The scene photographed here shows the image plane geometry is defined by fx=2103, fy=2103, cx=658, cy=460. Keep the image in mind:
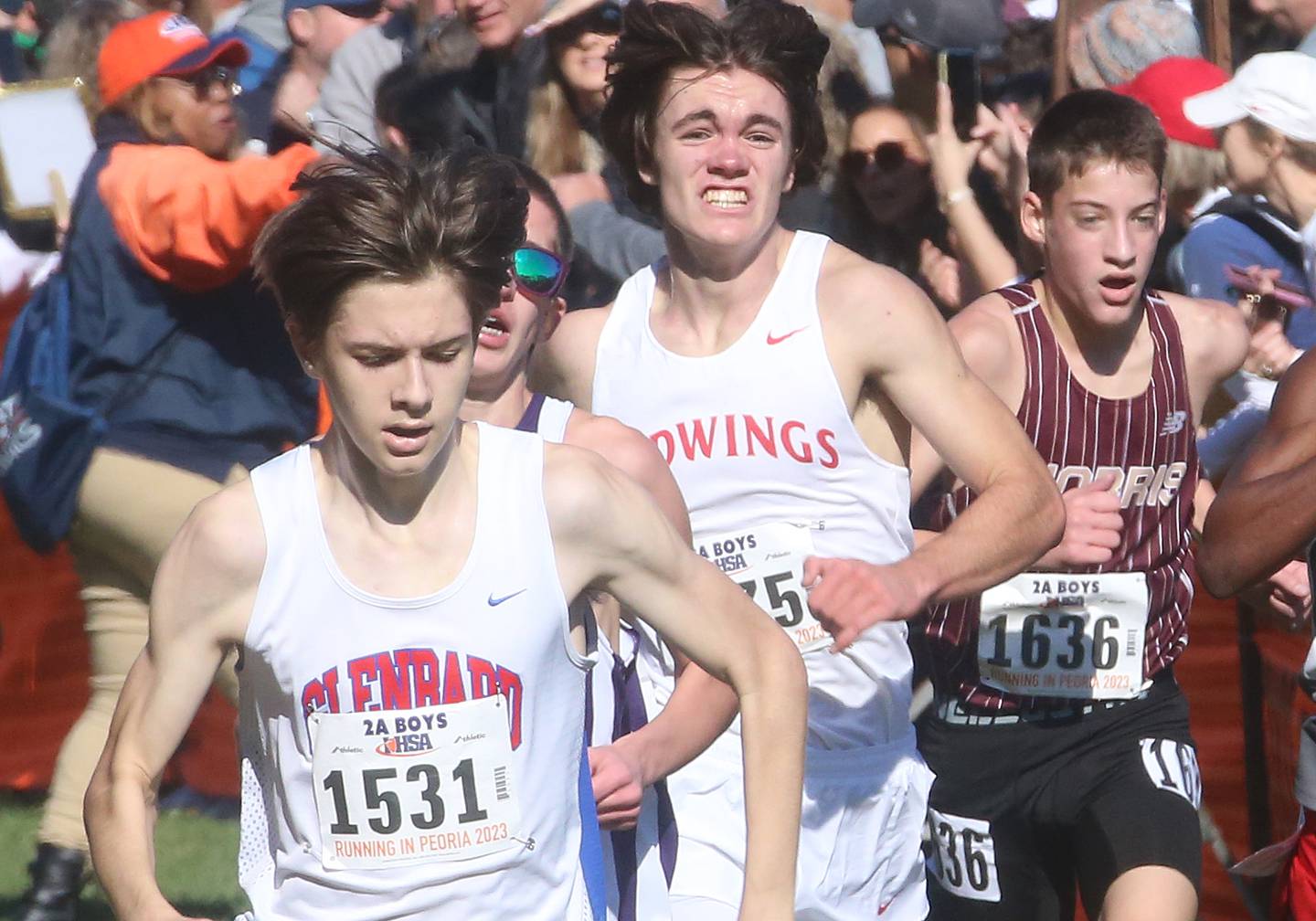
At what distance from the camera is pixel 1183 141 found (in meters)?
5.96

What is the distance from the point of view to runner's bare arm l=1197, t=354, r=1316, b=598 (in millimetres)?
3508

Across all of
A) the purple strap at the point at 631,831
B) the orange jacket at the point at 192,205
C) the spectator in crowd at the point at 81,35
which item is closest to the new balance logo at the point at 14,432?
the orange jacket at the point at 192,205

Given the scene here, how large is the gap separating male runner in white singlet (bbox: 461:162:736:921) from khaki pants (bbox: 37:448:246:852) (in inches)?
60.7

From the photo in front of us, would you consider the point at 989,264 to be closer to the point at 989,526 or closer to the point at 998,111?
the point at 998,111

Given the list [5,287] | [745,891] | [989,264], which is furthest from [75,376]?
[745,891]

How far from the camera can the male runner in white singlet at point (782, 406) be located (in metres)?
4.19

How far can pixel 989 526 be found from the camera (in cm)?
397

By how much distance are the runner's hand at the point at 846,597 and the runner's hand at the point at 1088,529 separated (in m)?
0.71

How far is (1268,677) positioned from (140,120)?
Result: 3.22 metres

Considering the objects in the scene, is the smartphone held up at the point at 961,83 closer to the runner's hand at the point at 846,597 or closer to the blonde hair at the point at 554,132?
the blonde hair at the point at 554,132

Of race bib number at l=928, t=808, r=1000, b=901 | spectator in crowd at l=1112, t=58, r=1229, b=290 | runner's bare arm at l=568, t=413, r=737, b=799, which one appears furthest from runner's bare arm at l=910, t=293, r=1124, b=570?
spectator in crowd at l=1112, t=58, r=1229, b=290

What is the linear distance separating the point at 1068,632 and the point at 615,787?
1.48 meters

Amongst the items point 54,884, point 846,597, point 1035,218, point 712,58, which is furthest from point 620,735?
point 54,884

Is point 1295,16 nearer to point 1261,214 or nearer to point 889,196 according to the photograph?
point 1261,214
